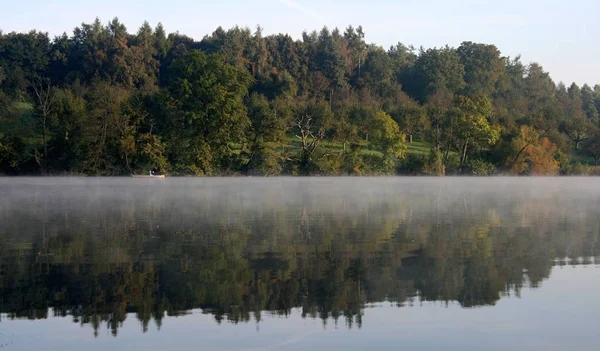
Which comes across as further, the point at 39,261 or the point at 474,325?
the point at 39,261

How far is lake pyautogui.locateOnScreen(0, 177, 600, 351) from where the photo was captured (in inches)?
293

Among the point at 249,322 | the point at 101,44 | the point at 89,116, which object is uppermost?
the point at 101,44

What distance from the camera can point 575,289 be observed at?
31.8 feet

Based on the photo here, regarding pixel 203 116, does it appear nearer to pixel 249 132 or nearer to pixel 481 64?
pixel 249 132

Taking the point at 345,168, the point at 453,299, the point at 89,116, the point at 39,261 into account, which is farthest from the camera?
the point at 345,168

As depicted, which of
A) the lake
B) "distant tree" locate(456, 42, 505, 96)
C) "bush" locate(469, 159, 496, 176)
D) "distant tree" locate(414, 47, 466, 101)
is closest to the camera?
the lake

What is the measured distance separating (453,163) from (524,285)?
69.9 metres

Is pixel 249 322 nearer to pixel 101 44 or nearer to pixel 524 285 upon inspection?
pixel 524 285

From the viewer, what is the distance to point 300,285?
9836 millimetres

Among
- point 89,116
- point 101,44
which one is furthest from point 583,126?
point 101,44

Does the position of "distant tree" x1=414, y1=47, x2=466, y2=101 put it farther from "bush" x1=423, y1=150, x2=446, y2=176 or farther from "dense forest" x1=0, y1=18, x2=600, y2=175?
"bush" x1=423, y1=150, x2=446, y2=176

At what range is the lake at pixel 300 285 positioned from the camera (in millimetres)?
7438

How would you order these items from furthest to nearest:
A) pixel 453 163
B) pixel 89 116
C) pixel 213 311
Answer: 1. pixel 453 163
2. pixel 89 116
3. pixel 213 311

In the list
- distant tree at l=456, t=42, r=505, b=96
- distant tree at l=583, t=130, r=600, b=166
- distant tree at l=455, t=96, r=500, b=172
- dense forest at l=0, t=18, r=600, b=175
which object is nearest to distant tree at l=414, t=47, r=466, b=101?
distant tree at l=456, t=42, r=505, b=96
